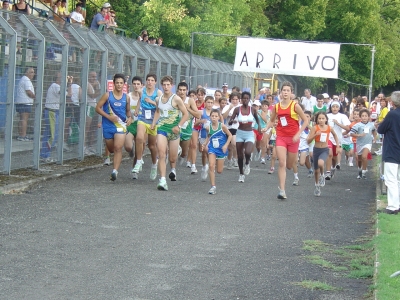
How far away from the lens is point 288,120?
49.2 feet

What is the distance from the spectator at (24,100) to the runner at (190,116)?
8.88ft

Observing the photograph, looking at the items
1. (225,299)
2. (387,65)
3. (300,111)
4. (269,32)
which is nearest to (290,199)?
(300,111)

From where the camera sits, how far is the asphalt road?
7.59 meters

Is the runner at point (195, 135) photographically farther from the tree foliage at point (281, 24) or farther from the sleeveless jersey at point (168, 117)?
the tree foliage at point (281, 24)

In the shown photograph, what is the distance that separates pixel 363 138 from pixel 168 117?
22.0 ft

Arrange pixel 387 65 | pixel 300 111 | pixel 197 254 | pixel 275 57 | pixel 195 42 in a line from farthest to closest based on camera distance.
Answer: pixel 387 65
pixel 195 42
pixel 275 57
pixel 300 111
pixel 197 254

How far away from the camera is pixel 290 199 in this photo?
591 inches

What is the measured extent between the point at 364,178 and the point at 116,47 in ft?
21.9

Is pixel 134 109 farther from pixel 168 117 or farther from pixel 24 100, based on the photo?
pixel 24 100

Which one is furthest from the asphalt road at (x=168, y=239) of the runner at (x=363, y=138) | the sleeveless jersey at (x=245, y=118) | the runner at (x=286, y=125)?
the runner at (x=363, y=138)

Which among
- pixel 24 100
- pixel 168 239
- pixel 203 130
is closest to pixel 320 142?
pixel 203 130

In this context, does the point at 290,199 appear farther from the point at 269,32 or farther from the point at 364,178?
the point at 269,32

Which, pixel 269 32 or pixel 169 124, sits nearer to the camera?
pixel 169 124

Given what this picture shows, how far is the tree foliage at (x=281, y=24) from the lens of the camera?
113 ft
